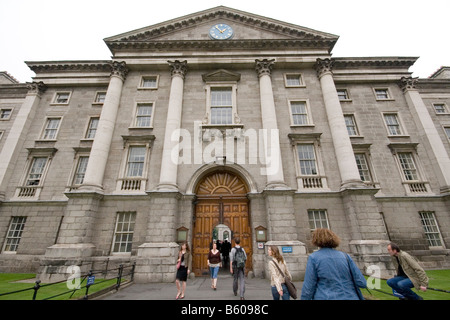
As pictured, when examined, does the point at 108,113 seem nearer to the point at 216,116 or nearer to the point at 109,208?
the point at 109,208

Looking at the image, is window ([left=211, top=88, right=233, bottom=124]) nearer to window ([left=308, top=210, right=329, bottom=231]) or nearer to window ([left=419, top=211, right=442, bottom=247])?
window ([left=308, top=210, right=329, bottom=231])

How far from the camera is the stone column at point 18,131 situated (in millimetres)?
16042

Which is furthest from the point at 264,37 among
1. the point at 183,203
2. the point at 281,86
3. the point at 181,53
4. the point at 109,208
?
the point at 109,208

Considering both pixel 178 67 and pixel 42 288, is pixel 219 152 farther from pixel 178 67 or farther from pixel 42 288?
pixel 42 288

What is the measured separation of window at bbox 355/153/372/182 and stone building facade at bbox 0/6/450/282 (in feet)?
0.40

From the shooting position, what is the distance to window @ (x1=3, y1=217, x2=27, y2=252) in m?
14.6

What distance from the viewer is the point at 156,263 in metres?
11.4

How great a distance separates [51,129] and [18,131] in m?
2.31

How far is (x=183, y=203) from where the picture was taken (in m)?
13.6

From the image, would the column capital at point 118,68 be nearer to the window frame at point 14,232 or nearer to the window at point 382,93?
the window frame at point 14,232

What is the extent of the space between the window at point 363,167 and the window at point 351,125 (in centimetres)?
203

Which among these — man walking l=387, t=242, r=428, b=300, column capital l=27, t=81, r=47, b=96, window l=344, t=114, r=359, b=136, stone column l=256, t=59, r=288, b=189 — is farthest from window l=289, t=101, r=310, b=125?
column capital l=27, t=81, r=47, b=96

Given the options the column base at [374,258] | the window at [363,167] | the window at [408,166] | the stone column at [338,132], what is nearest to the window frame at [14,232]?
the column base at [374,258]

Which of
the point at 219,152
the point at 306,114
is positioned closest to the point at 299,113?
the point at 306,114
